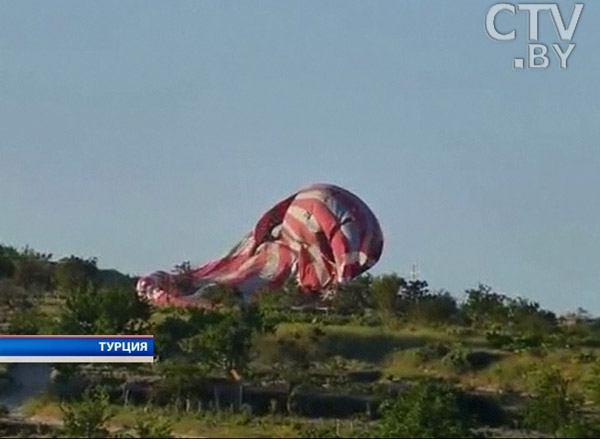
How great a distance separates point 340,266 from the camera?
2477 inches

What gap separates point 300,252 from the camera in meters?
66.2

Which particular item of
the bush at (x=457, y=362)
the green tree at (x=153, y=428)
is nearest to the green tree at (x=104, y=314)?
the bush at (x=457, y=362)

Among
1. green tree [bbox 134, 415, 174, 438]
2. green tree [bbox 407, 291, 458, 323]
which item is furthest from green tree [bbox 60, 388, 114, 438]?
green tree [bbox 407, 291, 458, 323]

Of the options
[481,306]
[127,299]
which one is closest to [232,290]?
[481,306]

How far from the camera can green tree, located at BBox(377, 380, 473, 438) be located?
1096 inches

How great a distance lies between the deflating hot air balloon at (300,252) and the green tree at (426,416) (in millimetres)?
27855

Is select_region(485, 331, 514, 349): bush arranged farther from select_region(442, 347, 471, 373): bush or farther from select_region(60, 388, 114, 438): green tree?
select_region(60, 388, 114, 438): green tree

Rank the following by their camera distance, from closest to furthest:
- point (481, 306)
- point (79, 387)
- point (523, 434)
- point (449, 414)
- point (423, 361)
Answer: point (449, 414) → point (523, 434) → point (79, 387) → point (423, 361) → point (481, 306)

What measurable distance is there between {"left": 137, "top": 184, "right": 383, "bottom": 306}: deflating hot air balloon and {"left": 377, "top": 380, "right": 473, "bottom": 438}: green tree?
2785cm

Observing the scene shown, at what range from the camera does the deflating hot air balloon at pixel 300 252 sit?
62312 millimetres

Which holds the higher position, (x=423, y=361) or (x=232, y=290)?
(x=232, y=290)

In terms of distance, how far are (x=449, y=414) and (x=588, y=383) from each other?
11.0 metres

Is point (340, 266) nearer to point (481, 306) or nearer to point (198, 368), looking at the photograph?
point (481, 306)
